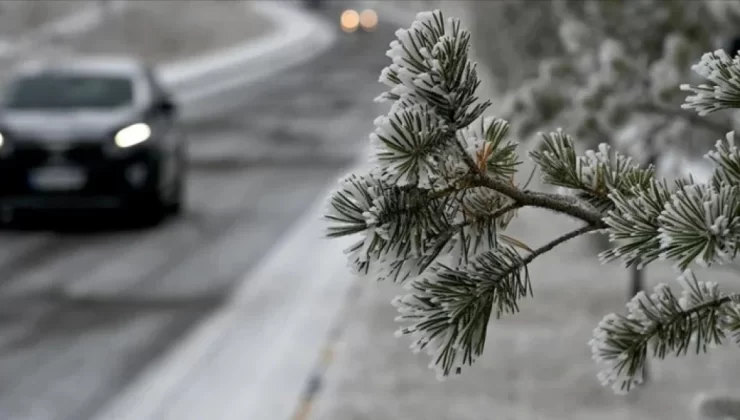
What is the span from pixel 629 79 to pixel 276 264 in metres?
4.67

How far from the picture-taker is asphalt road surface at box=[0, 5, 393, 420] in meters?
6.46

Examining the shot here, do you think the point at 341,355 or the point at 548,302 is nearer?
the point at 341,355

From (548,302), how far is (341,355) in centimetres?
188

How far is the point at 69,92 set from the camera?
11.4 meters

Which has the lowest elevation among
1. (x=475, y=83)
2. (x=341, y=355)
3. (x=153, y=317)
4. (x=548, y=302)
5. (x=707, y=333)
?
(x=707, y=333)

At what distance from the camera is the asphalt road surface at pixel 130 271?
21.2ft

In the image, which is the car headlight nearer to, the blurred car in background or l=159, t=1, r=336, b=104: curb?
the blurred car in background

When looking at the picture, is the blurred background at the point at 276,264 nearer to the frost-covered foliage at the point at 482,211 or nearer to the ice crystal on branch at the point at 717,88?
the frost-covered foliage at the point at 482,211

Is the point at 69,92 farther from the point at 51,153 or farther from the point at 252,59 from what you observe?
the point at 252,59

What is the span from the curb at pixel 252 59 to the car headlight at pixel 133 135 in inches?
580

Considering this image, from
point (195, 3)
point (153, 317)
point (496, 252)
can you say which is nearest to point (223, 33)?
point (195, 3)

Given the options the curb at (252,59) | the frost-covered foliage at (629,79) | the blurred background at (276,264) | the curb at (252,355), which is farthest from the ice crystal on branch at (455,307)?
the curb at (252,59)

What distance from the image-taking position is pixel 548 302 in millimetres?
7855

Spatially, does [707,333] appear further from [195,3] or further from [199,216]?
[195,3]
